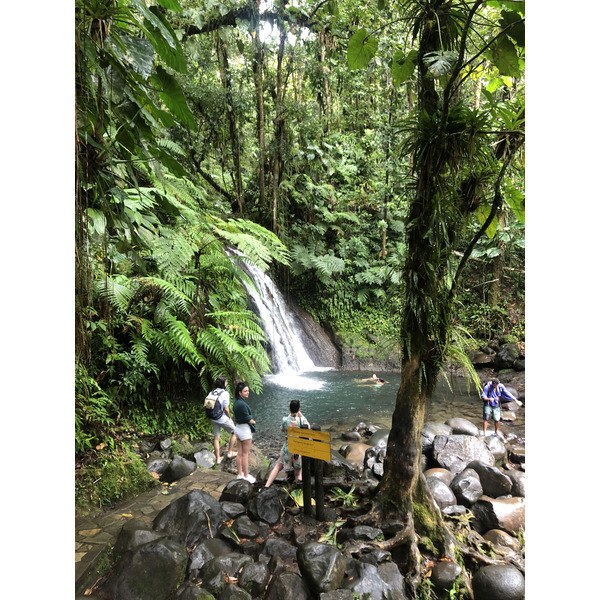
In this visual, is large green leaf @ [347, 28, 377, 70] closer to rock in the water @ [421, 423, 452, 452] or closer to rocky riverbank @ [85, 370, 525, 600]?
rocky riverbank @ [85, 370, 525, 600]

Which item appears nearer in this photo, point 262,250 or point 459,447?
point 459,447

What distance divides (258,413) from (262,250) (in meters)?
2.54

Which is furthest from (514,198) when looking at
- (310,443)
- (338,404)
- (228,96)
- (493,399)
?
(228,96)

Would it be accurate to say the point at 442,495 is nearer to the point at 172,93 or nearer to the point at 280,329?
the point at 172,93

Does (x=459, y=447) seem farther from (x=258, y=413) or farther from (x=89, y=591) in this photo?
(x=89, y=591)

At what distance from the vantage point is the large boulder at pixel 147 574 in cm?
188

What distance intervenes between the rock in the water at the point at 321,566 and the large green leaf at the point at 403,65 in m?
2.66

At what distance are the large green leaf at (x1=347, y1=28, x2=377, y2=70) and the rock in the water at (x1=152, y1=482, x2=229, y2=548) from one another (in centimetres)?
284

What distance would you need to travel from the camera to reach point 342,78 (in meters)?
6.30

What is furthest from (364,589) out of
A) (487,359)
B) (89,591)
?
(487,359)

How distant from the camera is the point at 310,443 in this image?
260 cm

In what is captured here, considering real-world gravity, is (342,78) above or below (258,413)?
above
